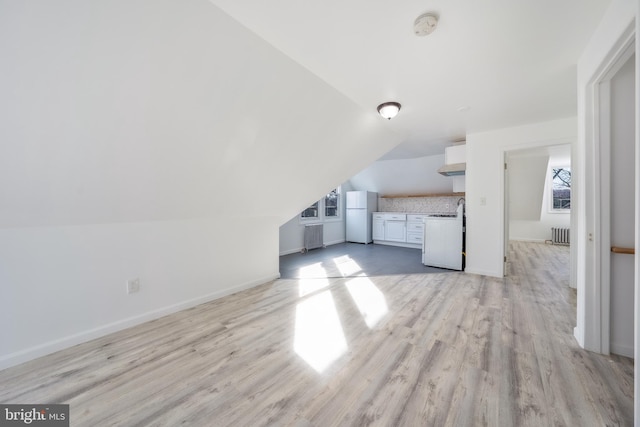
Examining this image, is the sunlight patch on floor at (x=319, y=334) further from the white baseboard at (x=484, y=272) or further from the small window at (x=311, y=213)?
the small window at (x=311, y=213)

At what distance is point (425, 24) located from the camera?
1.56 meters

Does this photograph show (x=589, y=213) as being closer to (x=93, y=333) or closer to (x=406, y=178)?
(x=93, y=333)

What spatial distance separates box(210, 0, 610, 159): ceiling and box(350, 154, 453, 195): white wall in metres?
2.86

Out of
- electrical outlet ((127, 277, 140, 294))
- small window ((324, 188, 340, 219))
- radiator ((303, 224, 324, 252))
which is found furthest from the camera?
small window ((324, 188, 340, 219))

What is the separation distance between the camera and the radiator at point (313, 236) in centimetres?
598

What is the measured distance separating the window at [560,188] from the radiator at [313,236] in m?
6.73

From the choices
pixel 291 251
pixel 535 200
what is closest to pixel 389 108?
pixel 291 251

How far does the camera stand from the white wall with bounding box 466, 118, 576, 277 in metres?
3.63

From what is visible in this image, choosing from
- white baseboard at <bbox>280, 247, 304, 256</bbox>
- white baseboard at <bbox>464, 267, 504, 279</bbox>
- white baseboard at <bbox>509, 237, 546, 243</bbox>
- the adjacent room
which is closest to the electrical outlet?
the adjacent room

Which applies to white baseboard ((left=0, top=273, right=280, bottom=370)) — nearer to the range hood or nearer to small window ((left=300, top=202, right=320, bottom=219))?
small window ((left=300, top=202, right=320, bottom=219))

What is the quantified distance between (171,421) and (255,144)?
2.13 m

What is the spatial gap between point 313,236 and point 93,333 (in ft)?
14.5

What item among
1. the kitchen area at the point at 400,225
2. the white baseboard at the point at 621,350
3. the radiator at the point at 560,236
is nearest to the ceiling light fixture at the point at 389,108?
the kitchen area at the point at 400,225

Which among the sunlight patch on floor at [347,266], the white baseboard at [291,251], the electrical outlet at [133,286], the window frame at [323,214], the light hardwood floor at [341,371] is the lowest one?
the light hardwood floor at [341,371]
